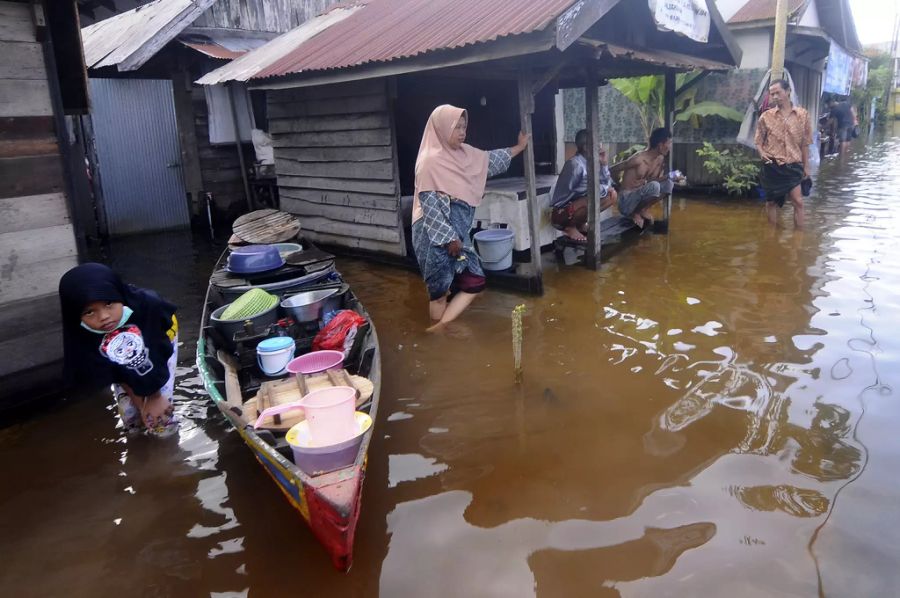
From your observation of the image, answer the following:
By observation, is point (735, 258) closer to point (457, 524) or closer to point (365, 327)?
point (365, 327)

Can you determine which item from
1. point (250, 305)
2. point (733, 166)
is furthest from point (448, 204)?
point (733, 166)

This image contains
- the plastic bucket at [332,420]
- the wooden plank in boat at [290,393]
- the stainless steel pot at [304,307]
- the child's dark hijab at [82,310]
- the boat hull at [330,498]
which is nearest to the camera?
the boat hull at [330,498]

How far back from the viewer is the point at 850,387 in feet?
14.0

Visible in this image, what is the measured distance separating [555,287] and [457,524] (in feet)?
14.0

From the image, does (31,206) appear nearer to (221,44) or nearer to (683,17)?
(683,17)

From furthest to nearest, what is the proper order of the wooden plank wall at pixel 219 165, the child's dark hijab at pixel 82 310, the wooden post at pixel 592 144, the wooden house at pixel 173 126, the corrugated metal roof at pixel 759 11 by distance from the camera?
1. the corrugated metal roof at pixel 759 11
2. the wooden plank wall at pixel 219 165
3. the wooden house at pixel 173 126
4. the wooden post at pixel 592 144
5. the child's dark hijab at pixel 82 310

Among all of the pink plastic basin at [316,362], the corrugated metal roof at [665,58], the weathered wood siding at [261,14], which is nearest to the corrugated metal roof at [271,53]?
the weathered wood siding at [261,14]

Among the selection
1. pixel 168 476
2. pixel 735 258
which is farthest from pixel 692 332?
pixel 168 476

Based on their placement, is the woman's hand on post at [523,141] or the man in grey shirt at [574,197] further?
the man in grey shirt at [574,197]

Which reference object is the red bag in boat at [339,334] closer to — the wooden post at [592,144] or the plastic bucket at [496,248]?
the plastic bucket at [496,248]

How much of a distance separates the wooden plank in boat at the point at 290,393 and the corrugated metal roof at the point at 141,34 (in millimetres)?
7033

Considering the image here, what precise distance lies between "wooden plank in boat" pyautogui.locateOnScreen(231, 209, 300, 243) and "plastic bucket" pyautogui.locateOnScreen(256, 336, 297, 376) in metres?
3.01

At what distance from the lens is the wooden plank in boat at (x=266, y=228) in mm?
7060

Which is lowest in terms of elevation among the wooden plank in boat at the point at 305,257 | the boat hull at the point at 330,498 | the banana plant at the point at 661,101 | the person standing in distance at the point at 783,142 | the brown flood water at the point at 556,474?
the brown flood water at the point at 556,474
